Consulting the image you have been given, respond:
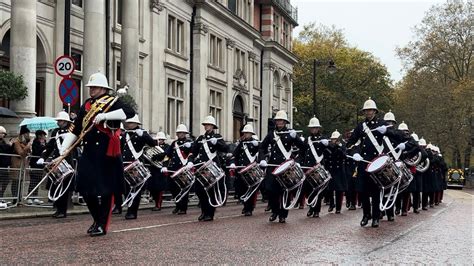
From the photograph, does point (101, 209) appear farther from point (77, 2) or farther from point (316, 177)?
point (77, 2)

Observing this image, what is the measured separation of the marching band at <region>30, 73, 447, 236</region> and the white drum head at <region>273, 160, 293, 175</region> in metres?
0.02

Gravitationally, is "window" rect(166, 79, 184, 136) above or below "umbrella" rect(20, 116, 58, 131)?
above

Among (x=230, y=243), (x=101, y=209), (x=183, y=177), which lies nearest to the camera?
(x=230, y=243)

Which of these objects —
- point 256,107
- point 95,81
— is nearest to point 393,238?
point 95,81

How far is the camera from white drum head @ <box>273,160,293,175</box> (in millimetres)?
14672

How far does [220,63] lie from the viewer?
4778 centimetres

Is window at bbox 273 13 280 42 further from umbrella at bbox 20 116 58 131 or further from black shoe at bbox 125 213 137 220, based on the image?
black shoe at bbox 125 213 137 220

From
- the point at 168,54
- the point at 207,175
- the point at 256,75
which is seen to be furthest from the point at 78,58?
the point at 256,75

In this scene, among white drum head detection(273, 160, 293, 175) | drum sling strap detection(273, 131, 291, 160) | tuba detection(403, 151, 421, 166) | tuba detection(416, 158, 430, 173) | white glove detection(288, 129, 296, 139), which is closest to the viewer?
white drum head detection(273, 160, 293, 175)

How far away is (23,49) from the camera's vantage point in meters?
23.7

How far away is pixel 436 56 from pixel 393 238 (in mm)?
65801

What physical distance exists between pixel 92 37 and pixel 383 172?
17079 millimetres

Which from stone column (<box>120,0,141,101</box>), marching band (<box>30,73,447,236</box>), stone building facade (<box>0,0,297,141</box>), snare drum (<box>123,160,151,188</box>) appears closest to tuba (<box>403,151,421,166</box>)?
marching band (<box>30,73,447,236</box>)

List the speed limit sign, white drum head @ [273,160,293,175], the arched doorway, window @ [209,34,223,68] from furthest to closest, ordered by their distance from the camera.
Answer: the arched doorway
window @ [209,34,223,68]
the speed limit sign
white drum head @ [273,160,293,175]
